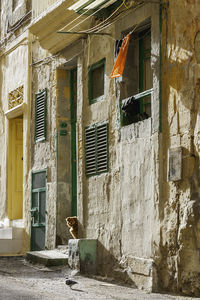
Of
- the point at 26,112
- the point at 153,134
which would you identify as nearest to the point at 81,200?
the point at 153,134

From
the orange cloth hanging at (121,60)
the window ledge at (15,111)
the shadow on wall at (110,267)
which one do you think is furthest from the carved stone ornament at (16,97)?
the shadow on wall at (110,267)

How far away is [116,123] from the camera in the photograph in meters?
10.1

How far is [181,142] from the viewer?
27.8 ft

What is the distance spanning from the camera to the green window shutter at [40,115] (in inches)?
508

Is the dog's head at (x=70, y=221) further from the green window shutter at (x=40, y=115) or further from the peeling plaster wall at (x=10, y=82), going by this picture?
the peeling plaster wall at (x=10, y=82)

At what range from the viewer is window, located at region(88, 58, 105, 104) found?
10.9 m

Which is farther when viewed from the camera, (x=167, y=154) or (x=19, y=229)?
(x=19, y=229)

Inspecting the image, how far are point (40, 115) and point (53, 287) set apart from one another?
4872mm

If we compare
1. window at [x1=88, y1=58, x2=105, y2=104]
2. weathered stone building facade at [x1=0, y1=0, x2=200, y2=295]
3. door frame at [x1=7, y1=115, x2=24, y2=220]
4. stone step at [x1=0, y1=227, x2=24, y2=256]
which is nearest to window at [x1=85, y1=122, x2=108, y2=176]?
weathered stone building facade at [x1=0, y1=0, x2=200, y2=295]

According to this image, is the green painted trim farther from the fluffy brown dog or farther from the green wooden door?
the fluffy brown dog

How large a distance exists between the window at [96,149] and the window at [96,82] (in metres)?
0.52

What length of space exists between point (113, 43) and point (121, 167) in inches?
78.2

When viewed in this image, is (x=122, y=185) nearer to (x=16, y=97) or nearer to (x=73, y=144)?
(x=73, y=144)

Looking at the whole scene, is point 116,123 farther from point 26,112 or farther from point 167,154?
point 26,112
